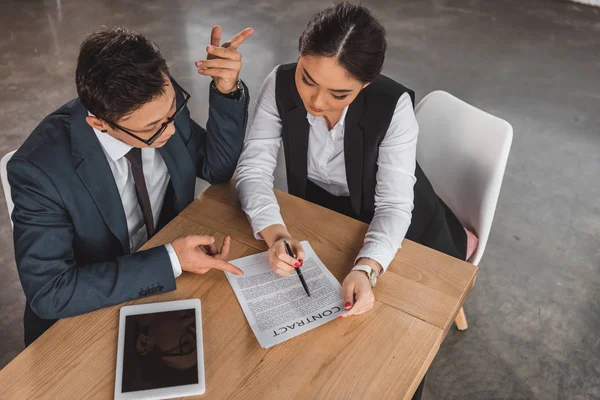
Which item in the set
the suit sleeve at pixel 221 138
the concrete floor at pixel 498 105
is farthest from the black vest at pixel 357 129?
the concrete floor at pixel 498 105

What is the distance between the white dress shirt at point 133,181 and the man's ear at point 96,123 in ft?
0.18

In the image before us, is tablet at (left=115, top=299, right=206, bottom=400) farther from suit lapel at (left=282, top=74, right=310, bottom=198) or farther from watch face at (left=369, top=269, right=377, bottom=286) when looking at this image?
suit lapel at (left=282, top=74, right=310, bottom=198)

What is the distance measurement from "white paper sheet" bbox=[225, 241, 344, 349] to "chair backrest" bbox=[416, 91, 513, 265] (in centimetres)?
69

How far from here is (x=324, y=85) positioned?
4.91ft

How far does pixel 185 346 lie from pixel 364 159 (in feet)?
2.58

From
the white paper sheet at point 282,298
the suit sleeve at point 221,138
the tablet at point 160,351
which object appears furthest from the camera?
the suit sleeve at point 221,138

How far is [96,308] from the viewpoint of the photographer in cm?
128

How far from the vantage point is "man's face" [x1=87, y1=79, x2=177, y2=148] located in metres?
1.34

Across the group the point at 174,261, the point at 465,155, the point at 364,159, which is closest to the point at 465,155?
the point at 465,155

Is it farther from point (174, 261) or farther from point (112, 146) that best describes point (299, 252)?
point (112, 146)

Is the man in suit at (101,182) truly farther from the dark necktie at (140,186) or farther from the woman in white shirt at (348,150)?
the woman in white shirt at (348,150)

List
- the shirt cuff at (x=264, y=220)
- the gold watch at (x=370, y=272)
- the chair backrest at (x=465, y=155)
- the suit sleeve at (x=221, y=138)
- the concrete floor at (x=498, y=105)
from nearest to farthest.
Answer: the gold watch at (x=370, y=272) < the shirt cuff at (x=264, y=220) < the suit sleeve at (x=221, y=138) < the chair backrest at (x=465, y=155) < the concrete floor at (x=498, y=105)

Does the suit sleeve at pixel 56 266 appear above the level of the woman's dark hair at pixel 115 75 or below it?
below

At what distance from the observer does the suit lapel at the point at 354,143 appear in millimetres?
1652
